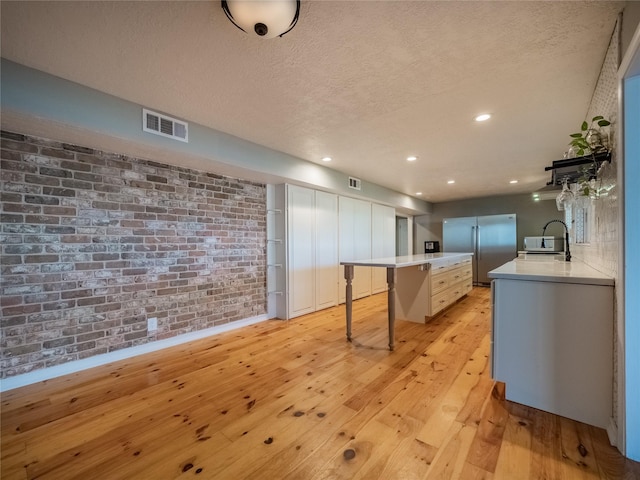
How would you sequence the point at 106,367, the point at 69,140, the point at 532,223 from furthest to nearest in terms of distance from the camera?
the point at 532,223, the point at 106,367, the point at 69,140

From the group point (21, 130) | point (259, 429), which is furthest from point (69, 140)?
point (259, 429)

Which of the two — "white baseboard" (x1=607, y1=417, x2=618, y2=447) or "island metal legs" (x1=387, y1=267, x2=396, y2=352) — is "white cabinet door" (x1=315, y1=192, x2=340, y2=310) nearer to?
"island metal legs" (x1=387, y1=267, x2=396, y2=352)

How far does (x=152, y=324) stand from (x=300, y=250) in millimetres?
2042

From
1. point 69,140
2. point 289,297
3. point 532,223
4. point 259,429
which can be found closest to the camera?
point 259,429

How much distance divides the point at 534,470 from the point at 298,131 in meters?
2.96

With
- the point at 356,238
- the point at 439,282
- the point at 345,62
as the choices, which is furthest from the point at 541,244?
the point at 345,62

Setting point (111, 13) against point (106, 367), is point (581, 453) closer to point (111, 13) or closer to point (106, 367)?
point (111, 13)

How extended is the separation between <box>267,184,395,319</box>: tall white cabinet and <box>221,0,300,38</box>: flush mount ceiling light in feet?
8.28

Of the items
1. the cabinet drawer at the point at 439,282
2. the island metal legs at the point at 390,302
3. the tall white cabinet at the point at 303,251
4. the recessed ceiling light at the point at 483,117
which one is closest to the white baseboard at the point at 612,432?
the island metal legs at the point at 390,302

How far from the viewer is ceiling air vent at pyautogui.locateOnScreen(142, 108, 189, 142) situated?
226 centimetres

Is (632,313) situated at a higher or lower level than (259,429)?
higher

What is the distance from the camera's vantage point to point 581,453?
134 cm

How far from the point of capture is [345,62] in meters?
1.70

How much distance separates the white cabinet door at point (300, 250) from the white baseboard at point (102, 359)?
941 mm
